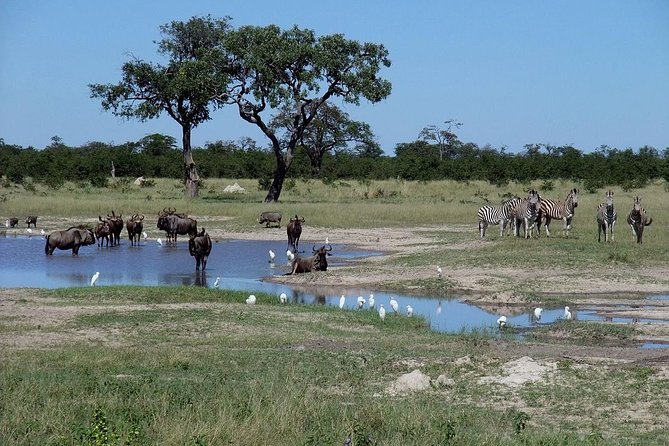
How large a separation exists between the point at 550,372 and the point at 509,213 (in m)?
20.8

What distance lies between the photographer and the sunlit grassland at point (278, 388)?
765 centimetres

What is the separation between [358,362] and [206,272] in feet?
43.7

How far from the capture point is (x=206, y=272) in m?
24.4

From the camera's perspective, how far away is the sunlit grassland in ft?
25.1

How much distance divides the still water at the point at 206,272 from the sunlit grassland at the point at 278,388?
8.42ft

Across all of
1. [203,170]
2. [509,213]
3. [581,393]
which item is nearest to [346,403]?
[581,393]

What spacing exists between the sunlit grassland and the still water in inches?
101

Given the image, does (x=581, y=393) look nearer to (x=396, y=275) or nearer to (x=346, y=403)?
(x=346, y=403)

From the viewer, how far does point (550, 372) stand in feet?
35.3

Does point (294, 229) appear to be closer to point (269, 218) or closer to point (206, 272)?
point (206, 272)

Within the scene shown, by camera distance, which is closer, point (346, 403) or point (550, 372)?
point (346, 403)

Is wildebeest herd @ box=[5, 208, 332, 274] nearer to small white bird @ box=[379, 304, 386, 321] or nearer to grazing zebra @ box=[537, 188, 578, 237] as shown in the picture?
grazing zebra @ box=[537, 188, 578, 237]

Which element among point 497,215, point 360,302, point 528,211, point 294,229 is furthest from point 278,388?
point 497,215

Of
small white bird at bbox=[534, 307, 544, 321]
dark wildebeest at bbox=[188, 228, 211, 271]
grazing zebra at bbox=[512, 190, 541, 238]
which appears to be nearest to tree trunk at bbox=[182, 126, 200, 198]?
grazing zebra at bbox=[512, 190, 541, 238]
